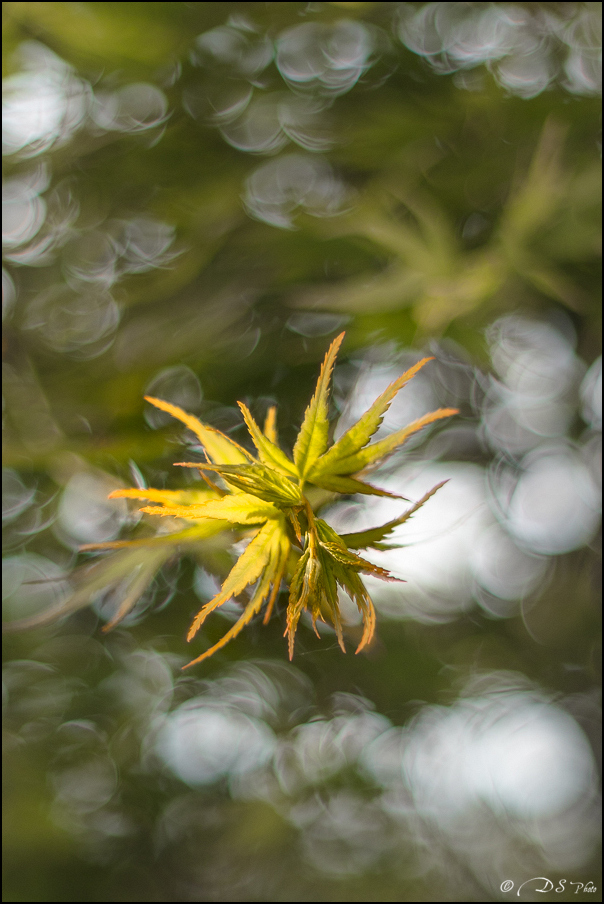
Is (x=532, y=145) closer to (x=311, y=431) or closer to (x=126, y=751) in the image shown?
(x=311, y=431)

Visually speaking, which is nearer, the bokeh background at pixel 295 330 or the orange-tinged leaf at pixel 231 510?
the orange-tinged leaf at pixel 231 510

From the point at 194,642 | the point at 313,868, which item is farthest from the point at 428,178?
the point at 313,868

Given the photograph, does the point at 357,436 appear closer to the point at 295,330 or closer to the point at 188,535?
the point at 188,535

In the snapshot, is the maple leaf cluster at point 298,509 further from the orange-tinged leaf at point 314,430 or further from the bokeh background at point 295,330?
the bokeh background at point 295,330
